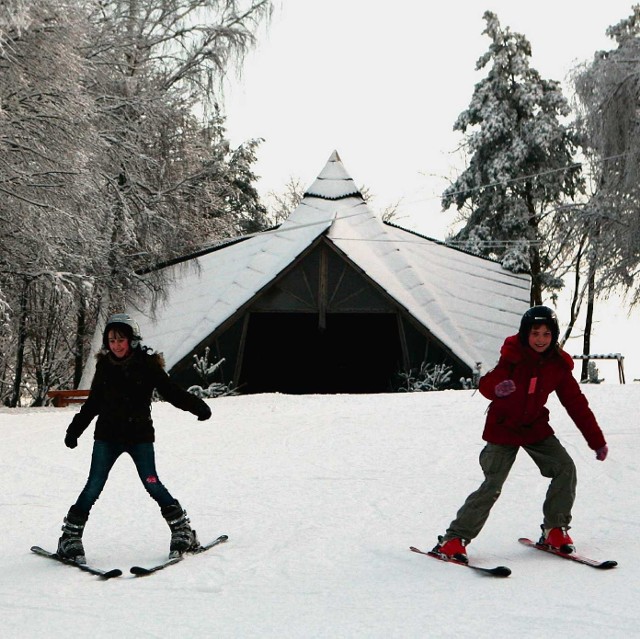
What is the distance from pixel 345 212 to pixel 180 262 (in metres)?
4.89

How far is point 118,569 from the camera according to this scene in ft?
18.1

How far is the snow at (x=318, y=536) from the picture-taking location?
4.51 meters

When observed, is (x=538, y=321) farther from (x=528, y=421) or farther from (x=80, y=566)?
(x=80, y=566)

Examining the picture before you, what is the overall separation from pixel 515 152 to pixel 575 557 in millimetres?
26545

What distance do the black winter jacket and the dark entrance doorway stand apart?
19.3m

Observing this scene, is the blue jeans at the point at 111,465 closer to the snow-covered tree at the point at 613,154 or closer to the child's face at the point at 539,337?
the child's face at the point at 539,337

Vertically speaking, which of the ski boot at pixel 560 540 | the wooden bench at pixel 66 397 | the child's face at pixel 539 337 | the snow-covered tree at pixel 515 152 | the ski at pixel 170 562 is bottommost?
the ski at pixel 170 562

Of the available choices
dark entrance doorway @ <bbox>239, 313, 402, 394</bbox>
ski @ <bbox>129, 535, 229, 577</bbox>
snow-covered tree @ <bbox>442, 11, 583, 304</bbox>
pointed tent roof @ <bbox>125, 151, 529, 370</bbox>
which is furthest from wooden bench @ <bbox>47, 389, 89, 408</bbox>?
snow-covered tree @ <bbox>442, 11, 583, 304</bbox>

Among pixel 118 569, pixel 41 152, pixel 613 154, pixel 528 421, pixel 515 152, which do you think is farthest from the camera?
pixel 515 152

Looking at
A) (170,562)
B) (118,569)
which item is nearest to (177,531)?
(170,562)

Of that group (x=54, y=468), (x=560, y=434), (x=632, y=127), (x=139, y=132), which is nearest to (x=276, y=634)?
(x=54, y=468)

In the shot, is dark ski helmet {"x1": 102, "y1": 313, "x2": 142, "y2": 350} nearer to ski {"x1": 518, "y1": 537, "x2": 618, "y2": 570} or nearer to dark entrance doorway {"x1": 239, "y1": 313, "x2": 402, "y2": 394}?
ski {"x1": 518, "y1": 537, "x2": 618, "y2": 570}

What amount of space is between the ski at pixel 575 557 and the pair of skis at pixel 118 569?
74.1 inches

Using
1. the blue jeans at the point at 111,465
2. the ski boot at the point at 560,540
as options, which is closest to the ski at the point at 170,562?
the blue jeans at the point at 111,465
